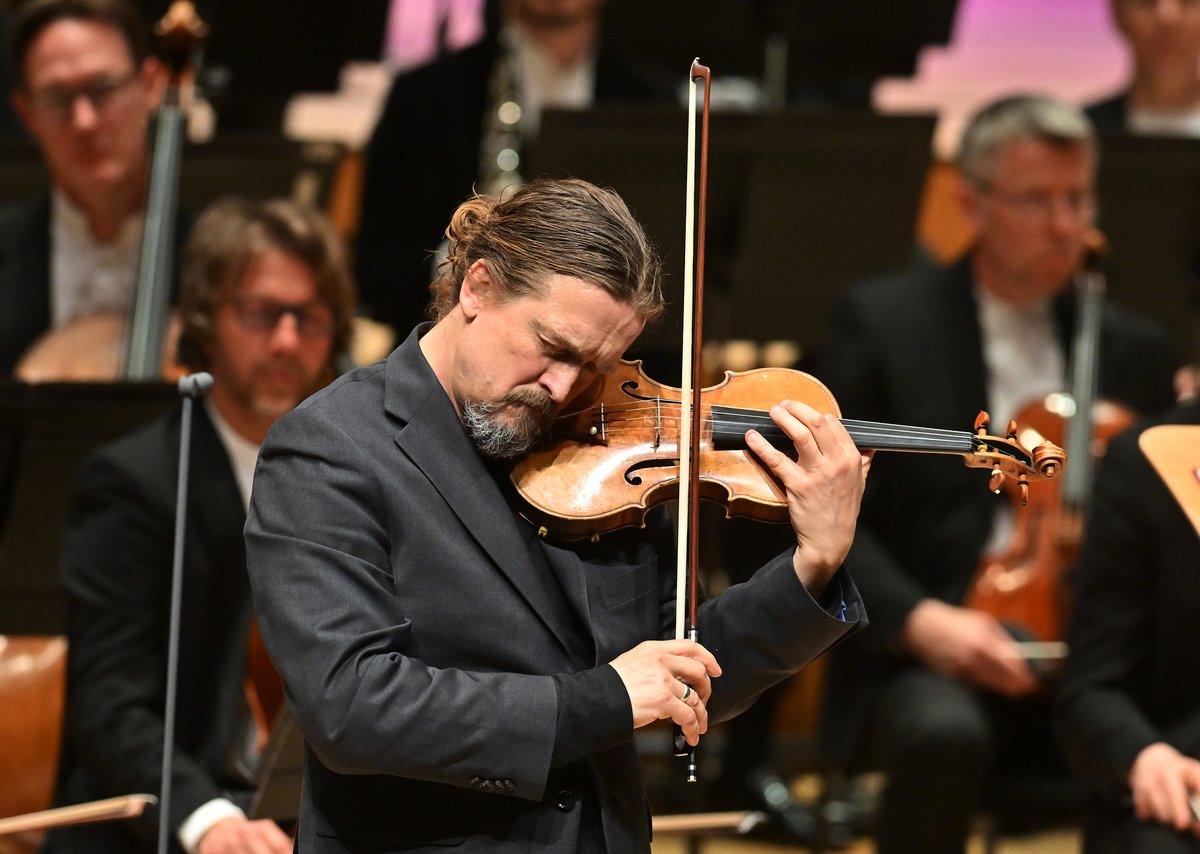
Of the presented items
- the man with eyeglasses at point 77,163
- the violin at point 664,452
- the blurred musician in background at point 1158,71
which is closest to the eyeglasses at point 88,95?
the man with eyeglasses at point 77,163

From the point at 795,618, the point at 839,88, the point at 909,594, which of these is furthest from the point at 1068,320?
the point at 795,618

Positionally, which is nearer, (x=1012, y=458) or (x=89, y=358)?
(x=1012, y=458)

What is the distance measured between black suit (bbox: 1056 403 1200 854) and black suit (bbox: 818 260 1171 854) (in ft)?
1.02

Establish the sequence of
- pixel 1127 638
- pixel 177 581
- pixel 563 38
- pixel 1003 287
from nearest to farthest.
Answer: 1. pixel 177 581
2. pixel 1127 638
3. pixel 1003 287
4. pixel 563 38

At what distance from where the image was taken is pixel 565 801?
1684 millimetres

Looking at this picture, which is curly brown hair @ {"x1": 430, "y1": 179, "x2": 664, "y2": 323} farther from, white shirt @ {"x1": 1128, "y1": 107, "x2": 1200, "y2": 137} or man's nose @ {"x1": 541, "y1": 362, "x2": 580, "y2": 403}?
white shirt @ {"x1": 1128, "y1": 107, "x2": 1200, "y2": 137}

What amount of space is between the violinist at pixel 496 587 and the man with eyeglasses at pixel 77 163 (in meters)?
1.65

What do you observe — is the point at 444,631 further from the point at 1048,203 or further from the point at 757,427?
the point at 1048,203

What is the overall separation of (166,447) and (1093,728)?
4.81 feet

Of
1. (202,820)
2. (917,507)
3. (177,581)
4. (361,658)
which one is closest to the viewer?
(361,658)

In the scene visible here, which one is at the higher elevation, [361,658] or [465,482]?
[465,482]

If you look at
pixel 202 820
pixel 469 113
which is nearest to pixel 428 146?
pixel 469 113

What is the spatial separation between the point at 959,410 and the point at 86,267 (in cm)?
176

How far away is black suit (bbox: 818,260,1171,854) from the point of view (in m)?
2.82
